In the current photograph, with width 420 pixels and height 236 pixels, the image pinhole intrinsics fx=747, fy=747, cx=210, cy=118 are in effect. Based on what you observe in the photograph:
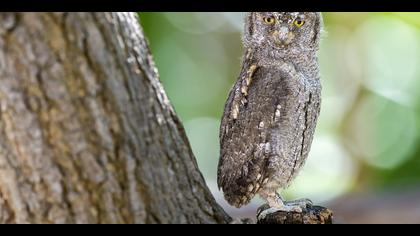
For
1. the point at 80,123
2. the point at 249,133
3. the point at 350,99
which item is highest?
the point at 350,99

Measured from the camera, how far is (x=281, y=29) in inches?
151

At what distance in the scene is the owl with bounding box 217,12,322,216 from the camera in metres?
3.70

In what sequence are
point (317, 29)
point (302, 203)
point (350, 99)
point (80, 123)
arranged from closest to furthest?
1. point (80, 123)
2. point (302, 203)
3. point (317, 29)
4. point (350, 99)

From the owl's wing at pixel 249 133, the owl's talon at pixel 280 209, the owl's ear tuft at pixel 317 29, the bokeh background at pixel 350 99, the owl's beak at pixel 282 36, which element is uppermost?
the bokeh background at pixel 350 99

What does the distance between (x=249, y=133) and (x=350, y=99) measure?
5.08 metres

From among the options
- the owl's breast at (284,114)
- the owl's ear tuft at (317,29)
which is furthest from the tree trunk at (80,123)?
the owl's ear tuft at (317,29)

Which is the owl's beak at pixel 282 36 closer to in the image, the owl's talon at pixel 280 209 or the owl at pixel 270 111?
the owl at pixel 270 111

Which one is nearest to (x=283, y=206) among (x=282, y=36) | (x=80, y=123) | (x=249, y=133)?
(x=249, y=133)

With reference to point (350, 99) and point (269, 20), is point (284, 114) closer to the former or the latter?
point (269, 20)

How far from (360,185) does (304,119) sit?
4.34 metres

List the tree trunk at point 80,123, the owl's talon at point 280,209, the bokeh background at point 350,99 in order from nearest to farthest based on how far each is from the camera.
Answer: the tree trunk at point 80,123, the owl's talon at point 280,209, the bokeh background at point 350,99

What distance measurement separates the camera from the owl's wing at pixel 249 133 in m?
3.68

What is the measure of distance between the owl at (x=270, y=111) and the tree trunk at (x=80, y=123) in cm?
96

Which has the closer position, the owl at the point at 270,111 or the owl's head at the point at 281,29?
the owl at the point at 270,111
